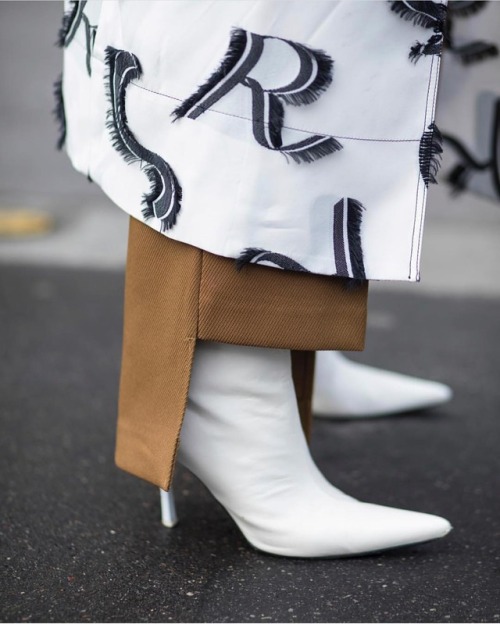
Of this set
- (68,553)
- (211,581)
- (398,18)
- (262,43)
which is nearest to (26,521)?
(68,553)

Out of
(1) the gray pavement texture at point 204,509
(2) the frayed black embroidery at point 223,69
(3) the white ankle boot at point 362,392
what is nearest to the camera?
(2) the frayed black embroidery at point 223,69

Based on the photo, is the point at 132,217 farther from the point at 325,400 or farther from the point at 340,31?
the point at 325,400

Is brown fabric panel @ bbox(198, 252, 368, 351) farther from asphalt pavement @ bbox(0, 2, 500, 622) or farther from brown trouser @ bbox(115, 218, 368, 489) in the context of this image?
asphalt pavement @ bbox(0, 2, 500, 622)

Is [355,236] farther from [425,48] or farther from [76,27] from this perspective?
[76,27]

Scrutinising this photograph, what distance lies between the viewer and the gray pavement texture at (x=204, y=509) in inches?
51.1

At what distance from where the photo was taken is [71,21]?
141 cm

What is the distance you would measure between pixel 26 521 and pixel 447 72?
3.82ft

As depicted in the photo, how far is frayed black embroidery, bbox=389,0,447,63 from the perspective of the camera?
1.18 metres

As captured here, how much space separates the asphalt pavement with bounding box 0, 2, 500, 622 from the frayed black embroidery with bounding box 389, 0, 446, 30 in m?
0.74

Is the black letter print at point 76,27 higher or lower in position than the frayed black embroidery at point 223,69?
higher

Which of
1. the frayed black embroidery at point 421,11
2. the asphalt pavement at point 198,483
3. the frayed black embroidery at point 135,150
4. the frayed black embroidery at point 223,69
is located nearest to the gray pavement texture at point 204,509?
the asphalt pavement at point 198,483

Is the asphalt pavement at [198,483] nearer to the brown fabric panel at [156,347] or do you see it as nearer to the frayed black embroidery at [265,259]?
the brown fabric panel at [156,347]

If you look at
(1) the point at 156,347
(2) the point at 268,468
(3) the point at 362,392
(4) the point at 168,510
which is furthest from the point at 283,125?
(3) the point at 362,392

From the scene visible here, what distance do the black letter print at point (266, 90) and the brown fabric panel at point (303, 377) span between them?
1.20 ft
